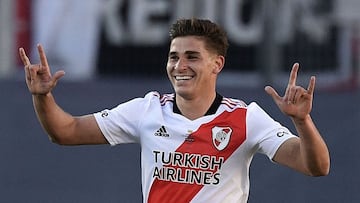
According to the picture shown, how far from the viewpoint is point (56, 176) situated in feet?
29.9

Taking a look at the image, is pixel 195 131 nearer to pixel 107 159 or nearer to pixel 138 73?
pixel 107 159

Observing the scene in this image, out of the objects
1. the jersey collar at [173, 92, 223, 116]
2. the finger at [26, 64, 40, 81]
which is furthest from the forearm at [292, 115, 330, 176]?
the finger at [26, 64, 40, 81]

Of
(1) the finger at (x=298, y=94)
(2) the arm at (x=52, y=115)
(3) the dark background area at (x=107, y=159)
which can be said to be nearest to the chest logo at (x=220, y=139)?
(1) the finger at (x=298, y=94)

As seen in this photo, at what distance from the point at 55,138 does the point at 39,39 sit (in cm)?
615

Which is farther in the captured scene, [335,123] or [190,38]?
[335,123]

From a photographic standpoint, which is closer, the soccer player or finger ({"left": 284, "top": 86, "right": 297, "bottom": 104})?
finger ({"left": 284, "top": 86, "right": 297, "bottom": 104})

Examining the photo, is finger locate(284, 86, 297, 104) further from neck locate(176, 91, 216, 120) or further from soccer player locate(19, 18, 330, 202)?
neck locate(176, 91, 216, 120)

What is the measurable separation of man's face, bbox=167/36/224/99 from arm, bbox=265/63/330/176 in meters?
0.42

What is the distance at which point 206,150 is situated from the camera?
5395 millimetres

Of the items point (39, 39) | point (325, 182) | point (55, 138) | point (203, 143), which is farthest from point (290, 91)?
point (39, 39)

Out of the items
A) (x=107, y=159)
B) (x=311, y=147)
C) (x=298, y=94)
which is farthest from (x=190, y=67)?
(x=107, y=159)

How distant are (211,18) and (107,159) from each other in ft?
8.66

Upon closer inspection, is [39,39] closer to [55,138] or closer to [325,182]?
[325,182]

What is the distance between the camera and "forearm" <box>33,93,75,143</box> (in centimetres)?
544
